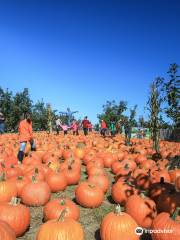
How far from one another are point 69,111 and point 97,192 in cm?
2776

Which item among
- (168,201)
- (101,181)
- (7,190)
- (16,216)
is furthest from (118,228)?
(101,181)

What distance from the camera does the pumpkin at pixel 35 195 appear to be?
6.03 m

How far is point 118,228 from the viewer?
4383 millimetres

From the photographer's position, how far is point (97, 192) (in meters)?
6.38

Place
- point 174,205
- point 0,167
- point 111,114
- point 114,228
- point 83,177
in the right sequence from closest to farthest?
point 114,228, point 174,205, point 0,167, point 83,177, point 111,114

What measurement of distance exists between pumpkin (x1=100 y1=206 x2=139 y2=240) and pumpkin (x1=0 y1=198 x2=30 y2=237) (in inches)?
46.5

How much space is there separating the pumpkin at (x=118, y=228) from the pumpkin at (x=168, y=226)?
306mm

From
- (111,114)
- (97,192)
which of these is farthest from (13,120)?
(97,192)

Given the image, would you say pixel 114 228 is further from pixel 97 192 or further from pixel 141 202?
pixel 97 192

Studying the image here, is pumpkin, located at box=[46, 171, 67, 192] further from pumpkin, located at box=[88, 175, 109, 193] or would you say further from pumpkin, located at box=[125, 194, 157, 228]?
pumpkin, located at box=[125, 194, 157, 228]

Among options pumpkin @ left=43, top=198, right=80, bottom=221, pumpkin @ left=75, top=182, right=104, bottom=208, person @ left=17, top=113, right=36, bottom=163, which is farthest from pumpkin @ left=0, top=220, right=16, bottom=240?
person @ left=17, top=113, right=36, bottom=163

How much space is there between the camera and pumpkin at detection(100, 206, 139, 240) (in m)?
4.37

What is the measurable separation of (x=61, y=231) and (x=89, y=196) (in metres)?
2.27

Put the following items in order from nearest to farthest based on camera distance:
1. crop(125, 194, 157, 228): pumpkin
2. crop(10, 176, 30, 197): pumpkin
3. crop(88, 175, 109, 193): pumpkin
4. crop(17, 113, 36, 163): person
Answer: crop(125, 194, 157, 228): pumpkin
crop(10, 176, 30, 197): pumpkin
crop(88, 175, 109, 193): pumpkin
crop(17, 113, 36, 163): person
